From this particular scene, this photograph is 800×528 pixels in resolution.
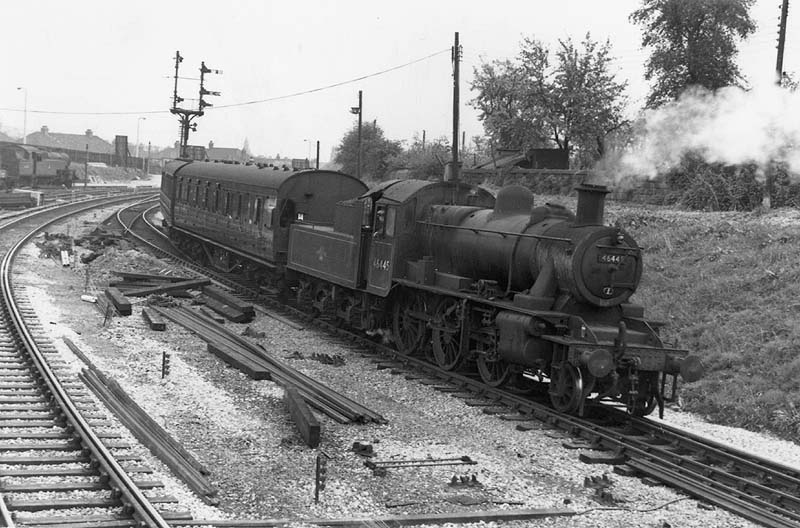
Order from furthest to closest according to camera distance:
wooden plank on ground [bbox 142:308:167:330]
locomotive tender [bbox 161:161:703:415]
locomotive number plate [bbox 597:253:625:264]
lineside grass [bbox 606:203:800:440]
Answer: wooden plank on ground [bbox 142:308:167:330] < lineside grass [bbox 606:203:800:440] < locomotive number plate [bbox 597:253:625:264] < locomotive tender [bbox 161:161:703:415]

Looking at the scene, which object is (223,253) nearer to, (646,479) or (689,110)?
(689,110)

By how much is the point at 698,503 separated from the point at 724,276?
350 inches

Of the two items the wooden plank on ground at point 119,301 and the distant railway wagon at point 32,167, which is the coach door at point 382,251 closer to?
the wooden plank on ground at point 119,301

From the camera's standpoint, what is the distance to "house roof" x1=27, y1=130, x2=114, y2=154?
111 metres

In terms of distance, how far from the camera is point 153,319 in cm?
1528

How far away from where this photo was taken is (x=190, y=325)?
14891 millimetres

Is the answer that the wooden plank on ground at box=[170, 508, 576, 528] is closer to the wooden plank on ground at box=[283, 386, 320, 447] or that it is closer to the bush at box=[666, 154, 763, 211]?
the wooden plank on ground at box=[283, 386, 320, 447]

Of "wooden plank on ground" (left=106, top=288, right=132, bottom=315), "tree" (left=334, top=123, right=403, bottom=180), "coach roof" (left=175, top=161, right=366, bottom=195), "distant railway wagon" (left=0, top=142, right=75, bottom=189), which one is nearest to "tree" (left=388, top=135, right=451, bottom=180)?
"tree" (left=334, top=123, right=403, bottom=180)

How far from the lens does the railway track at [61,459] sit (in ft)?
21.0

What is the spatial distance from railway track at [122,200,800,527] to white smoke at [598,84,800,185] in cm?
505

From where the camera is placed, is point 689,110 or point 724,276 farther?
point 724,276

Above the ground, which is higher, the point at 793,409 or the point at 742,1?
the point at 742,1

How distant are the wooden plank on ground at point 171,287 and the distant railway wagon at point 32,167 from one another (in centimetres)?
3575

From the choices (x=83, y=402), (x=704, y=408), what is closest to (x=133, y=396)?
(x=83, y=402)
